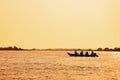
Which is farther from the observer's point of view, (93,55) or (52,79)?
(93,55)

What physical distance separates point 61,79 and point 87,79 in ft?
12.8

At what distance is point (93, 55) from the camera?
6644 inches

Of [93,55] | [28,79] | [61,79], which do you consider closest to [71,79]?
[61,79]

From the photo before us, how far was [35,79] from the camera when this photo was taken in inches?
2554

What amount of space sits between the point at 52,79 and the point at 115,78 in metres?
9.31

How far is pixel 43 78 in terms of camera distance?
219ft

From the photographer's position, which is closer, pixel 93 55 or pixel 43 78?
pixel 43 78

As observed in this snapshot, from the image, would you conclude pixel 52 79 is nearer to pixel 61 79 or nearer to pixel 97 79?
pixel 61 79

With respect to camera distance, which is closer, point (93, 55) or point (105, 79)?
point (105, 79)

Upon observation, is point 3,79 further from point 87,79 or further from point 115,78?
point 115,78

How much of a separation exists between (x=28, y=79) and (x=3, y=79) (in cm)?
347

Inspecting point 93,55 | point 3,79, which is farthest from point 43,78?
point 93,55

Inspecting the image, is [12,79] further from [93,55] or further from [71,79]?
[93,55]

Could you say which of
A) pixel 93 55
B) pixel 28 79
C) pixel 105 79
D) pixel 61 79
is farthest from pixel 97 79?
pixel 93 55
